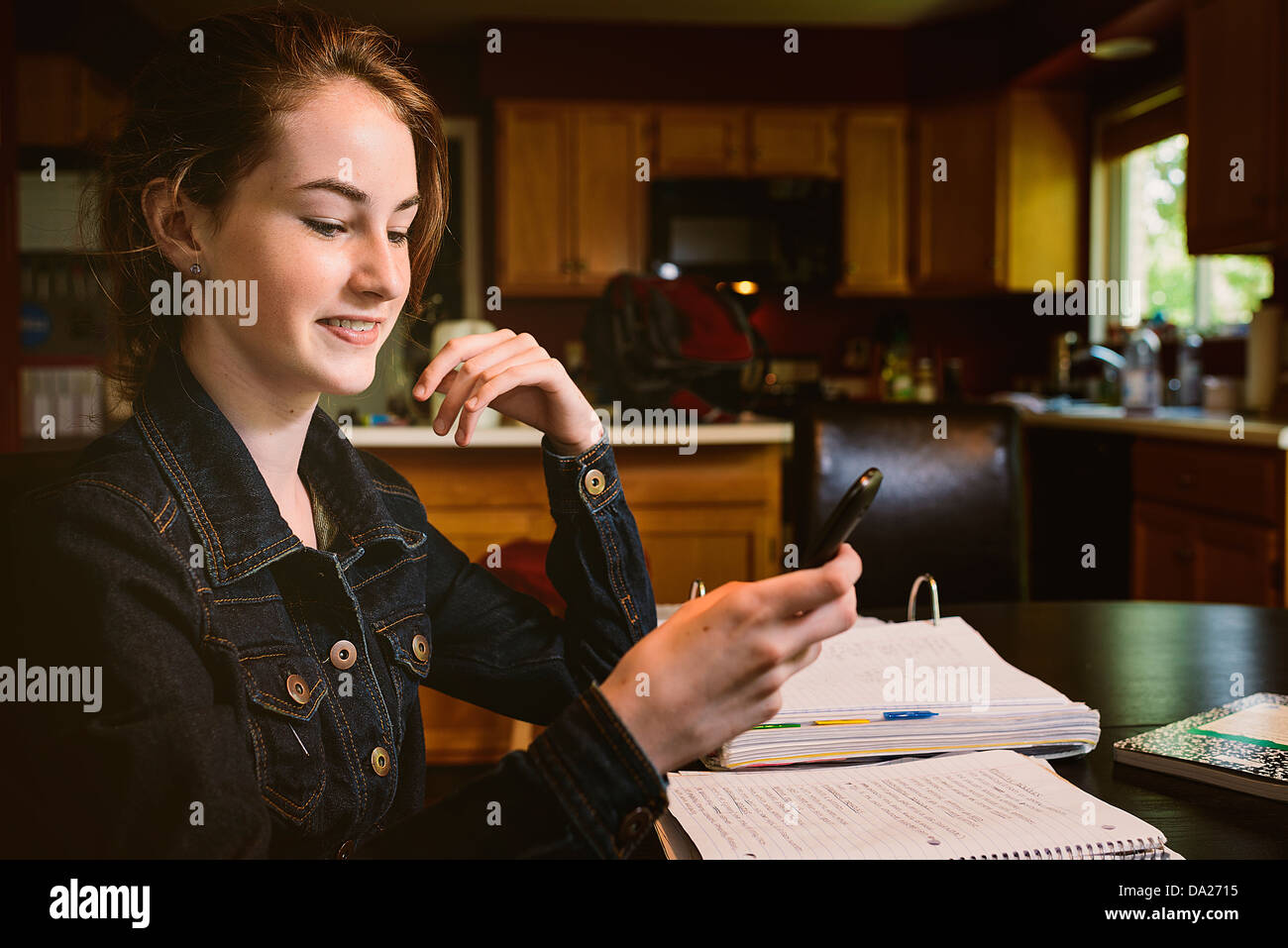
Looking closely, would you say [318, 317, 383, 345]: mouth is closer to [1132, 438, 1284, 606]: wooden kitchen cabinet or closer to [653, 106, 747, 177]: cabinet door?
[1132, 438, 1284, 606]: wooden kitchen cabinet

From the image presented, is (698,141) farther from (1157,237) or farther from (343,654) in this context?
(343,654)

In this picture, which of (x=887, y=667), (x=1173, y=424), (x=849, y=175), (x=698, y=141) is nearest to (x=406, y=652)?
(x=887, y=667)

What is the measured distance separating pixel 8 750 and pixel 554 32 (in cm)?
444

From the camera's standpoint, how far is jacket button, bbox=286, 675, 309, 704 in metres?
0.48

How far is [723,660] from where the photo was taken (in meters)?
0.43

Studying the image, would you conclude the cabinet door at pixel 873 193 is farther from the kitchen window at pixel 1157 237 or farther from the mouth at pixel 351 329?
the mouth at pixel 351 329

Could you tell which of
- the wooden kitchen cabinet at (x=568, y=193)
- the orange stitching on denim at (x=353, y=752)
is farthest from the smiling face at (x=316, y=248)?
the wooden kitchen cabinet at (x=568, y=193)

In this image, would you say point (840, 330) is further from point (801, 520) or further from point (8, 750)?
point (8, 750)

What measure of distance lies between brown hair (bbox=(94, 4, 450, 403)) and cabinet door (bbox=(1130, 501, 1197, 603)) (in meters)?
2.57

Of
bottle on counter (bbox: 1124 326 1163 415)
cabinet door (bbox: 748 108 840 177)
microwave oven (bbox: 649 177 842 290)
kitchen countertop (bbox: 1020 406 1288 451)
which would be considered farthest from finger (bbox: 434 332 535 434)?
cabinet door (bbox: 748 108 840 177)

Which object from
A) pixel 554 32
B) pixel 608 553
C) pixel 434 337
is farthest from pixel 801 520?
pixel 554 32

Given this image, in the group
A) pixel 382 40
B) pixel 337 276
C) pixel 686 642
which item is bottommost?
pixel 686 642

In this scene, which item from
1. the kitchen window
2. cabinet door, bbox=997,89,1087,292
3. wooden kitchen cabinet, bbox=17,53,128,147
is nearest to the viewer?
wooden kitchen cabinet, bbox=17,53,128,147
